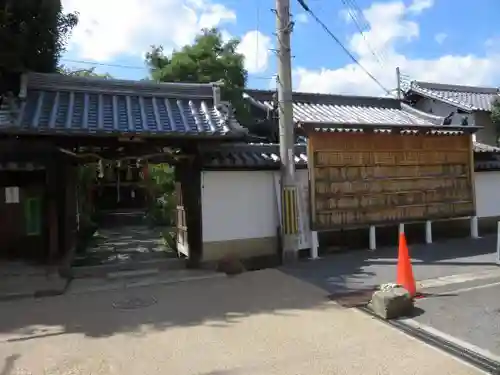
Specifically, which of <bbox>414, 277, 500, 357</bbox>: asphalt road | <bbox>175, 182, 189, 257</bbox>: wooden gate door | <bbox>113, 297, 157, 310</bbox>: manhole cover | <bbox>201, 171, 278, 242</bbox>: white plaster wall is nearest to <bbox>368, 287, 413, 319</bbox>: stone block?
<bbox>414, 277, 500, 357</bbox>: asphalt road

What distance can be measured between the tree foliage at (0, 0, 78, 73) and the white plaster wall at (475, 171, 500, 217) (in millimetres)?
13027

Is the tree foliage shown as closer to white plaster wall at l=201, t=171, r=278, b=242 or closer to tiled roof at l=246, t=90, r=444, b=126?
white plaster wall at l=201, t=171, r=278, b=242

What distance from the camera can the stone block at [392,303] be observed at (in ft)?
19.1

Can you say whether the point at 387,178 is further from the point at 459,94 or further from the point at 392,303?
the point at 459,94

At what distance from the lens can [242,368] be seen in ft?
14.5

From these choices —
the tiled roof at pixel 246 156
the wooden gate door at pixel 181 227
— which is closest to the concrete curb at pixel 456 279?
the tiled roof at pixel 246 156

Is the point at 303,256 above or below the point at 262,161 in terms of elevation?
below

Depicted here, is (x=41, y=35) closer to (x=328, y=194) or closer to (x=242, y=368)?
(x=328, y=194)

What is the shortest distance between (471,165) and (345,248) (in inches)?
188

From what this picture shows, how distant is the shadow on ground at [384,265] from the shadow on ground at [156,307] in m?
0.65

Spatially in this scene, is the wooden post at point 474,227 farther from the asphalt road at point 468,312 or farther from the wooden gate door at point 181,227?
the wooden gate door at point 181,227

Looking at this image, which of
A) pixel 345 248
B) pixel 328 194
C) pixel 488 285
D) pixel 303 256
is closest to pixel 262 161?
pixel 328 194

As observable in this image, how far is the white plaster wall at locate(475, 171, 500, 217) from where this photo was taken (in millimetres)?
13180

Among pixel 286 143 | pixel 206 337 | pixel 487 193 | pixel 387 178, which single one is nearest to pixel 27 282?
pixel 206 337
